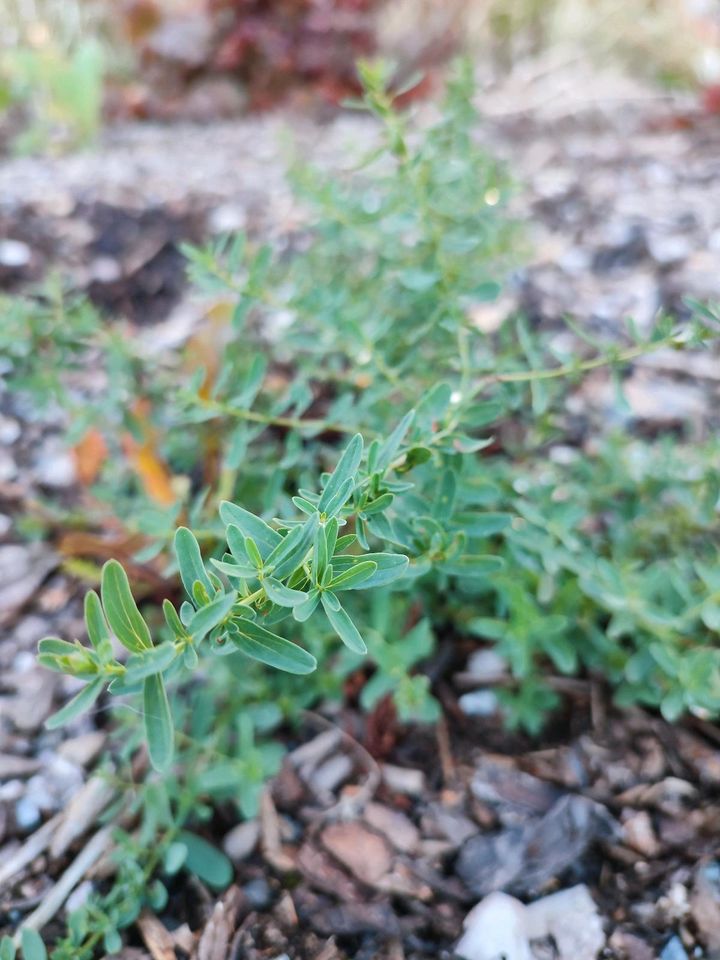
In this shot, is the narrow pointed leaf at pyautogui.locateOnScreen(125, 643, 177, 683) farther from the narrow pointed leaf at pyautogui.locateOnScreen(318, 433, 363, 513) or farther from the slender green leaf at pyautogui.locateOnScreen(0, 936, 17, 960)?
the slender green leaf at pyautogui.locateOnScreen(0, 936, 17, 960)

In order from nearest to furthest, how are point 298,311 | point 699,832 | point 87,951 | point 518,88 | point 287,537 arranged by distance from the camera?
1. point 287,537
2. point 87,951
3. point 699,832
4. point 298,311
5. point 518,88

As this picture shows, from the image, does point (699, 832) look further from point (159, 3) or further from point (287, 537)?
point (159, 3)

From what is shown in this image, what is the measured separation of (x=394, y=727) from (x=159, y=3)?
14.0 feet

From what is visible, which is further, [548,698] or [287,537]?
[548,698]

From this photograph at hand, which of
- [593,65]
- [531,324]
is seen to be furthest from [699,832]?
[593,65]

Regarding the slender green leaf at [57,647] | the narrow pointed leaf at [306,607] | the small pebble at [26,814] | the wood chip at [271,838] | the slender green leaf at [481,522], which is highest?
the slender green leaf at [57,647]

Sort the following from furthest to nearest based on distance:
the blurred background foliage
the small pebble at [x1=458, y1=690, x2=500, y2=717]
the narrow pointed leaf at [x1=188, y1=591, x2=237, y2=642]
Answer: the blurred background foliage < the small pebble at [x1=458, y1=690, x2=500, y2=717] < the narrow pointed leaf at [x1=188, y1=591, x2=237, y2=642]

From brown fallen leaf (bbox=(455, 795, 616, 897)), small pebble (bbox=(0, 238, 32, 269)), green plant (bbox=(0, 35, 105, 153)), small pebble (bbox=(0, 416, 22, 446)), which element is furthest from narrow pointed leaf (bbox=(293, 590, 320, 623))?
green plant (bbox=(0, 35, 105, 153))

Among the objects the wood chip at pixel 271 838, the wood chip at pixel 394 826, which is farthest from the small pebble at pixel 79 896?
the wood chip at pixel 394 826

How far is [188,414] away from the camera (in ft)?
4.50

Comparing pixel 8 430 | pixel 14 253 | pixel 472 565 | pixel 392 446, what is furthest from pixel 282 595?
pixel 14 253

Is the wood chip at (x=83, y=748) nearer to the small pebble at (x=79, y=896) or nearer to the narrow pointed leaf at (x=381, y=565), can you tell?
the small pebble at (x=79, y=896)

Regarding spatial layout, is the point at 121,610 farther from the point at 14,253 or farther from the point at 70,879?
the point at 14,253

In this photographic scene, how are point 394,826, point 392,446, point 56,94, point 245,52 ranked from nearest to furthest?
point 392,446 → point 394,826 → point 56,94 → point 245,52
